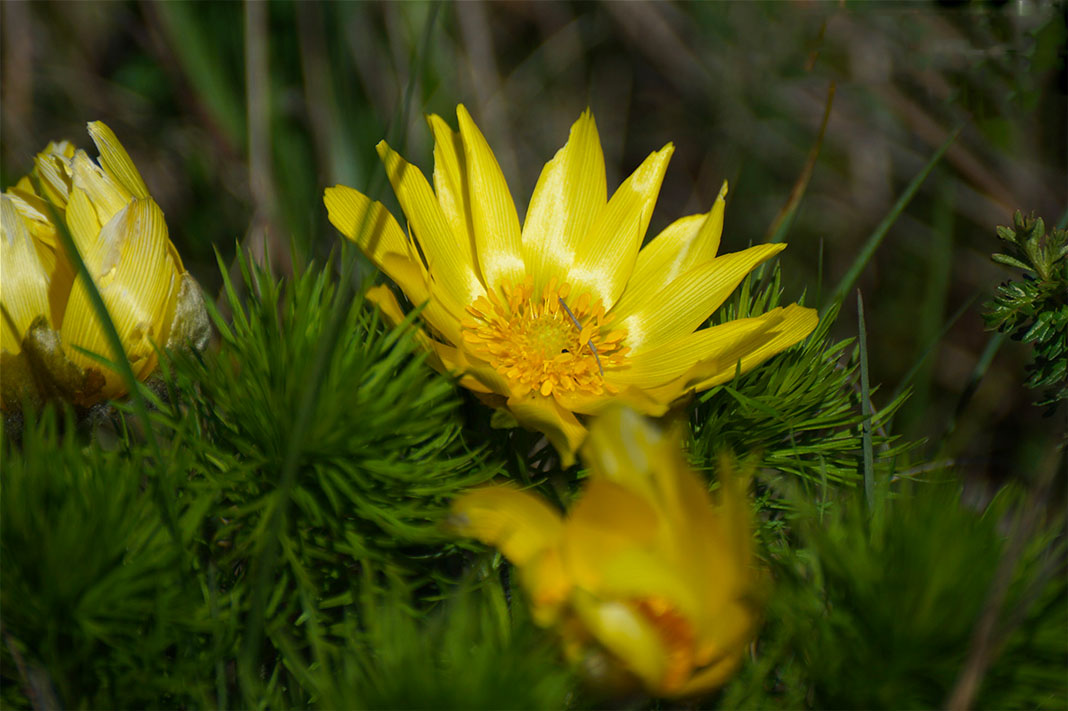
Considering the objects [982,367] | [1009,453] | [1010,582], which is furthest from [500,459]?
[1009,453]

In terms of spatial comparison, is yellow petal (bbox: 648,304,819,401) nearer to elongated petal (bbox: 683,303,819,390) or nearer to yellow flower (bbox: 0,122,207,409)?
elongated petal (bbox: 683,303,819,390)

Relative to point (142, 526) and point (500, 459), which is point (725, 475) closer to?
point (500, 459)

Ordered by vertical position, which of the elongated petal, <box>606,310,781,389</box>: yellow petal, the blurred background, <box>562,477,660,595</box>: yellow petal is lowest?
<box>562,477,660,595</box>: yellow petal

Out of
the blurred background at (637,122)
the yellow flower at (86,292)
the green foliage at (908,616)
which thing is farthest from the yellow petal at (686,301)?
the blurred background at (637,122)

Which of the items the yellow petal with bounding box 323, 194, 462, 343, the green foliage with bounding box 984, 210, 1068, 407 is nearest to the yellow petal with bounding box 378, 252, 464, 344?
the yellow petal with bounding box 323, 194, 462, 343

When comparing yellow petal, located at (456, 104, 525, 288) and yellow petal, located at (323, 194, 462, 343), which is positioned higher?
yellow petal, located at (456, 104, 525, 288)
